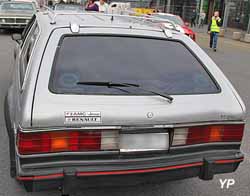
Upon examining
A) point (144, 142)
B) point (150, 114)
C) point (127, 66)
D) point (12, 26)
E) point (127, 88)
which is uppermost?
point (127, 66)

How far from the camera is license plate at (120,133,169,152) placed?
2537mm

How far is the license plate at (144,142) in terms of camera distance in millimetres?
2537

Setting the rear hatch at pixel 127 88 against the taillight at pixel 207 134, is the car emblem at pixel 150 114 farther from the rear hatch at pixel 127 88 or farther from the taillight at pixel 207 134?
the taillight at pixel 207 134

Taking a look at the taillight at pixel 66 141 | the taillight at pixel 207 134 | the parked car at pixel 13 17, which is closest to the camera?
the taillight at pixel 66 141

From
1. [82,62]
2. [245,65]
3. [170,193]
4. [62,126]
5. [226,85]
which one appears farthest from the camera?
[245,65]

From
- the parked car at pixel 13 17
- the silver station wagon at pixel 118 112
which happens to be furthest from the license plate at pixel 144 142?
the parked car at pixel 13 17

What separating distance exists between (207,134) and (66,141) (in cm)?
114

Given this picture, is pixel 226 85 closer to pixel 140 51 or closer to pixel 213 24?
pixel 140 51

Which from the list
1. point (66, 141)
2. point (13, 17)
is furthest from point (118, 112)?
point (13, 17)

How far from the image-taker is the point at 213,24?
49.2ft

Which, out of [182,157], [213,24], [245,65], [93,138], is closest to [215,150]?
[182,157]

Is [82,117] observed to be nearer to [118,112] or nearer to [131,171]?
[118,112]

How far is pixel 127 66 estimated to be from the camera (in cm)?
282

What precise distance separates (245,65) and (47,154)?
34.5 ft
